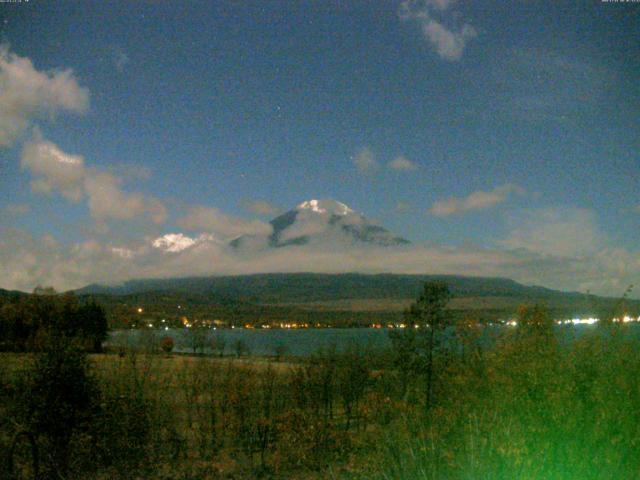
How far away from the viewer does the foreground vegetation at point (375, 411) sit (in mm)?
5312

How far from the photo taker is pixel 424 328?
54.6 ft

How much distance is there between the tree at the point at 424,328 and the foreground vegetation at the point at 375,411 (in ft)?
0.12

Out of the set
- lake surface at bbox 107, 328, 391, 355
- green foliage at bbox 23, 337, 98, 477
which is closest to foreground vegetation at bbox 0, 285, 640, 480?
green foliage at bbox 23, 337, 98, 477

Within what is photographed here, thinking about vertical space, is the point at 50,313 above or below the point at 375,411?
above

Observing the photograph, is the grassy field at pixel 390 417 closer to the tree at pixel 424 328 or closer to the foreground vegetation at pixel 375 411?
the foreground vegetation at pixel 375 411

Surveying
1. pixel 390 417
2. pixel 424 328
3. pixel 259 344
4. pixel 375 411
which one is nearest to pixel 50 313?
pixel 424 328

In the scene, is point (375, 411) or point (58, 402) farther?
point (375, 411)

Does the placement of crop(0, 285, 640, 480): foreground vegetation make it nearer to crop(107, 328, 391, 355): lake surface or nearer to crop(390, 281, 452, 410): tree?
crop(390, 281, 452, 410): tree

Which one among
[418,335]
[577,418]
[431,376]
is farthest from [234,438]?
[577,418]

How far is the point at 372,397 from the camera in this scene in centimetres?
1175

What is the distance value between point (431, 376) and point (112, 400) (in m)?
6.64

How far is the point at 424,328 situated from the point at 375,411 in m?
5.99

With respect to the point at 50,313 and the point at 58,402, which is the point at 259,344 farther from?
the point at 58,402

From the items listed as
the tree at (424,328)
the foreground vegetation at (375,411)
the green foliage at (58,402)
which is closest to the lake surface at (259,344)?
the foreground vegetation at (375,411)
